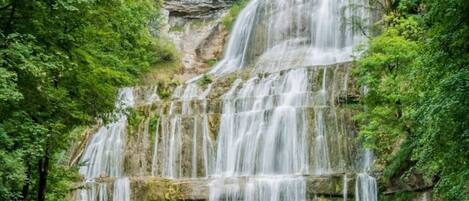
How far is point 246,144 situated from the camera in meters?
19.1

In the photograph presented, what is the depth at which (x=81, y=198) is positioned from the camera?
1758 cm

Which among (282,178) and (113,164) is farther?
(113,164)

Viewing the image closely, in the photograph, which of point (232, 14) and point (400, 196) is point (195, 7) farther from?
point (400, 196)

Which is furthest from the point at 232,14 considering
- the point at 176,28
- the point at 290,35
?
the point at 290,35

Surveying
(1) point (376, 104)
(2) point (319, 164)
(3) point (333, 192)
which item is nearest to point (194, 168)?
(2) point (319, 164)

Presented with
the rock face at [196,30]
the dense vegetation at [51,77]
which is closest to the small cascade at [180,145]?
the dense vegetation at [51,77]

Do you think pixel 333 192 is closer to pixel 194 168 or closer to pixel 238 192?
pixel 238 192

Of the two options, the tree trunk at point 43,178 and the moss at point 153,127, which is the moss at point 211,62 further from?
the tree trunk at point 43,178

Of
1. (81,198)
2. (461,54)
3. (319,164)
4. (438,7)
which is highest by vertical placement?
(438,7)

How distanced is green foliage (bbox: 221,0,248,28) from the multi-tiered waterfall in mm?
8113

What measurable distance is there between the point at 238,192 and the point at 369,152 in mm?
4196

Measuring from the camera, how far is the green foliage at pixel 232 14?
106 feet

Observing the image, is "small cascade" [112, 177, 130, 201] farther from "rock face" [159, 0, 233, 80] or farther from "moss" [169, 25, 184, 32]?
"moss" [169, 25, 184, 32]

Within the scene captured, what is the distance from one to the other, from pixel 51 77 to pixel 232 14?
24.0 meters
